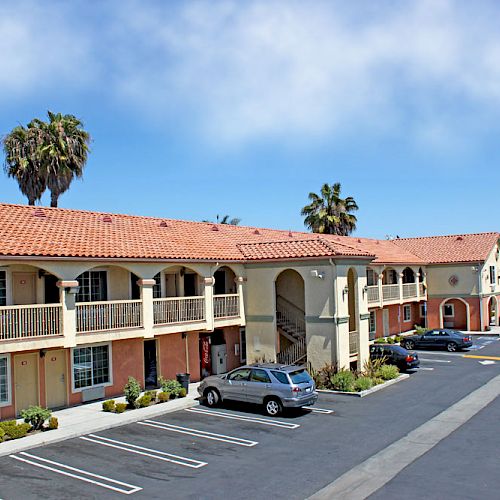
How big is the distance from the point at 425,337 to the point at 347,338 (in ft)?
42.5

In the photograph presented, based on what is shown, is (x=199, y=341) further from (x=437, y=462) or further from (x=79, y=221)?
(x=437, y=462)

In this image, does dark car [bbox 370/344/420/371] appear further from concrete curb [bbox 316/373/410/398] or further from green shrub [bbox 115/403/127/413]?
green shrub [bbox 115/403/127/413]

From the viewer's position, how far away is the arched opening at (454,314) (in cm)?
4378

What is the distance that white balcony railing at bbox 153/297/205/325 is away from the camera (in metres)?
22.7

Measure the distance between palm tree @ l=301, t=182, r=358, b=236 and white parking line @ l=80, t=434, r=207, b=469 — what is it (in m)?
35.6

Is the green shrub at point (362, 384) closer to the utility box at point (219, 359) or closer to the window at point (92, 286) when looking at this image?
the utility box at point (219, 359)

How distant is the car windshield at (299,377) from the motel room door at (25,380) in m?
8.84

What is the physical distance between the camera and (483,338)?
39500 millimetres

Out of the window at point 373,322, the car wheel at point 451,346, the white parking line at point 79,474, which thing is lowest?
the car wheel at point 451,346

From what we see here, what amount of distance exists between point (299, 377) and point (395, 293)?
21.9 meters

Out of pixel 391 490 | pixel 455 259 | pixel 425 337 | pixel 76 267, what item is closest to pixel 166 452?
pixel 391 490

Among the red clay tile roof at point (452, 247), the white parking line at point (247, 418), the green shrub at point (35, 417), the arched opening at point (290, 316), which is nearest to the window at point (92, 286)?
the green shrub at point (35, 417)

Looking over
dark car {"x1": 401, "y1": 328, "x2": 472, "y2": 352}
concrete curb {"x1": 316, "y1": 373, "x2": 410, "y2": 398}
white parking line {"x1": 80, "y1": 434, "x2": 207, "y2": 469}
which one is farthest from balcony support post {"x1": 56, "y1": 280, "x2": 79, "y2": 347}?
dark car {"x1": 401, "y1": 328, "x2": 472, "y2": 352}

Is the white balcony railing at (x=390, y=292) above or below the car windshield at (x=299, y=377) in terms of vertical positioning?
above
